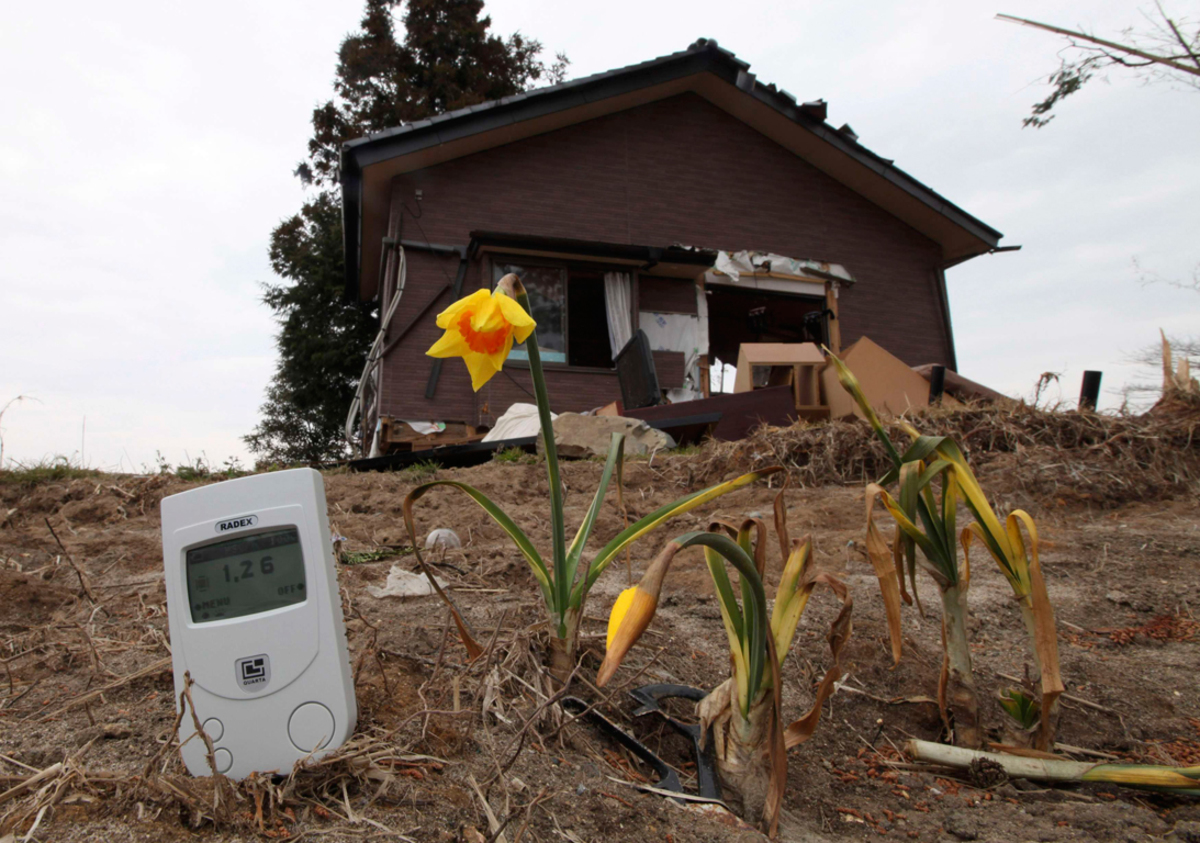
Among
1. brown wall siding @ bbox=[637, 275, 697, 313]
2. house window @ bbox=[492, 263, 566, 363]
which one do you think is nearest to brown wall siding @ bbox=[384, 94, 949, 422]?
house window @ bbox=[492, 263, 566, 363]

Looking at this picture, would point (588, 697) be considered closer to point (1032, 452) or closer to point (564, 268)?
point (1032, 452)

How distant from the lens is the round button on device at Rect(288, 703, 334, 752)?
120cm

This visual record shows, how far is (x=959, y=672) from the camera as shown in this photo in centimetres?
164

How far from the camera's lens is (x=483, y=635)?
1814 mm

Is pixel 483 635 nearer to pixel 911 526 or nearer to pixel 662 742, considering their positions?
pixel 662 742

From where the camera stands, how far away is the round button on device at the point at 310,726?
1.20 meters

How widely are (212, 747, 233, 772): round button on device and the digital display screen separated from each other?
21cm

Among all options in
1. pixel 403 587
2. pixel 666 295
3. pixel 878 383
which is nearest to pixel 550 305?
pixel 666 295

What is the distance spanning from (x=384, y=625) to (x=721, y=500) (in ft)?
8.50

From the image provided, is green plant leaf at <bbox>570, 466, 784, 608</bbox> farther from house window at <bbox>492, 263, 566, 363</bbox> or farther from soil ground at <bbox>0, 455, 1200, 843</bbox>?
house window at <bbox>492, 263, 566, 363</bbox>

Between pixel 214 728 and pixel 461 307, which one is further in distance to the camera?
pixel 461 307

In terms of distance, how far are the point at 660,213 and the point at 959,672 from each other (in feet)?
30.9

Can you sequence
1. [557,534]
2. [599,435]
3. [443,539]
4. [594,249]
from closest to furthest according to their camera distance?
[557,534]
[443,539]
[599,435]
[594,249]

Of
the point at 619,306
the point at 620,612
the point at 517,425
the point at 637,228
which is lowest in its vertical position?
the point at 620,612
